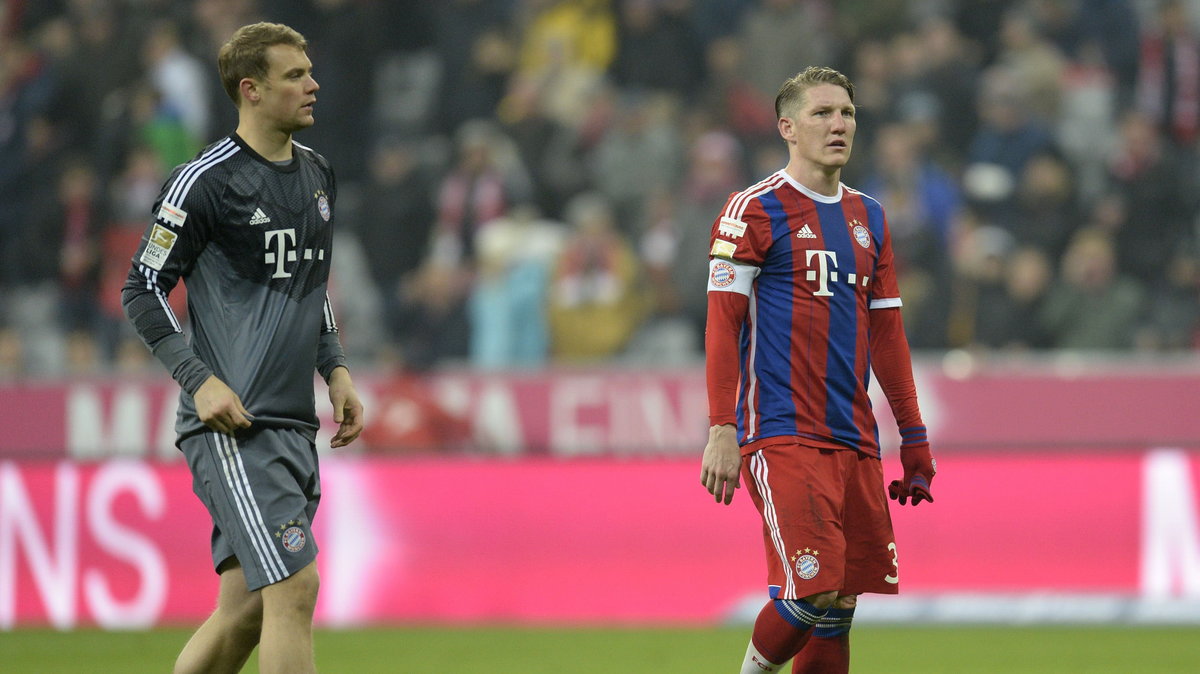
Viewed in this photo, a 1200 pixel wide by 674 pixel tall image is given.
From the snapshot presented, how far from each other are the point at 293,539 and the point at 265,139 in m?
1.23

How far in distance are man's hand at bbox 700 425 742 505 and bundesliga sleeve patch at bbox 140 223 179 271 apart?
1.77m

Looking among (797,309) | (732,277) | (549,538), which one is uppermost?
(732,277)

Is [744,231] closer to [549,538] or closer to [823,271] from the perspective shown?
[823,271]

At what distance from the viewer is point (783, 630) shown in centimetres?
536

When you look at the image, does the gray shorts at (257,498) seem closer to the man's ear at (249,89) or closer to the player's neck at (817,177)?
the man's ear at (249,89)

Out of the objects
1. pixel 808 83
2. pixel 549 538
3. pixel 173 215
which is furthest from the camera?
pixel 549 538

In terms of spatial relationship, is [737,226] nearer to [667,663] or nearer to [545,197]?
[667,663]

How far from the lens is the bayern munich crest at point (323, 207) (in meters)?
5.12

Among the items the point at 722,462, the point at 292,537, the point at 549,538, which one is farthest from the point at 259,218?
the point at 549,538

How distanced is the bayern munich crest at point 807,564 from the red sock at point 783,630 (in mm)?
111

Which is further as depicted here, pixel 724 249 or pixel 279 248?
pixel 724 249

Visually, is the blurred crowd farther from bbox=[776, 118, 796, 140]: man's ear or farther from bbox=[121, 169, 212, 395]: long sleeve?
bbox=[121, 169, 212, 395]: long sleeve

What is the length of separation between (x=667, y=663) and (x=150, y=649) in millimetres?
2951

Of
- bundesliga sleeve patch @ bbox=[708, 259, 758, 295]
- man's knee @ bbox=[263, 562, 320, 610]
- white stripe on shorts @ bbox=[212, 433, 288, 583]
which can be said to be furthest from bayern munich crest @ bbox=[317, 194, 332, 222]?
bundesliga sleeve patch @ bbox=[708, 259, 758, 295]
